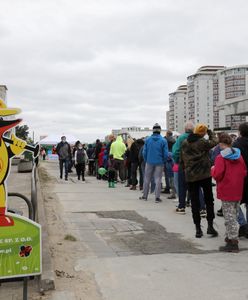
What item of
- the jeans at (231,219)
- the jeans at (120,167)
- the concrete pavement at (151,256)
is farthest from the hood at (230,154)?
the jeans at (120,167)

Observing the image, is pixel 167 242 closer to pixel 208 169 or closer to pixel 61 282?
pixel 208 169

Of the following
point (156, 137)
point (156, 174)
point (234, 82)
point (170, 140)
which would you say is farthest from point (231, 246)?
point (234, 82)

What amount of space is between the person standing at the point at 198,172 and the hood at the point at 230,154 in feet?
3.25

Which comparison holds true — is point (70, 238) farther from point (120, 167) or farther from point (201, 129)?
point (120, 167)

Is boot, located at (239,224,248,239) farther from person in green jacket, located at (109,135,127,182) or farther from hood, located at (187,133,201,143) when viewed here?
person in green jacket, located at (109,135,127,182)

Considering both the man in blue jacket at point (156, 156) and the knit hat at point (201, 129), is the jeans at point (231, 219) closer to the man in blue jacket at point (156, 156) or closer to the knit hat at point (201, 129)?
the knit hat at point (201, 129)

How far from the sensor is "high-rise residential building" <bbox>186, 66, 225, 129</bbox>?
337 ft

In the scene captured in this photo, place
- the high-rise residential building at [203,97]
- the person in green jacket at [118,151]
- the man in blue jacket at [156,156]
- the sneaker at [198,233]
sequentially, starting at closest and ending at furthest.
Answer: the sneaker at [198,233] → the man in blue jacket at [156,156] → the person in green jacket at [118,151] → the high-rise residential building at [203,97]

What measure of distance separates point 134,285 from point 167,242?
6.88 ft

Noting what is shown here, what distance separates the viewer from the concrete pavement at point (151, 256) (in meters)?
4.53

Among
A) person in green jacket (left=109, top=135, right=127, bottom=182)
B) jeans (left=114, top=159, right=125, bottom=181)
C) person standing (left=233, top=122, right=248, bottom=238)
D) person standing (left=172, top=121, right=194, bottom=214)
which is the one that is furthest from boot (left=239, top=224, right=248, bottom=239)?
jeans (left=114, top=159, right=125, bottom=181)

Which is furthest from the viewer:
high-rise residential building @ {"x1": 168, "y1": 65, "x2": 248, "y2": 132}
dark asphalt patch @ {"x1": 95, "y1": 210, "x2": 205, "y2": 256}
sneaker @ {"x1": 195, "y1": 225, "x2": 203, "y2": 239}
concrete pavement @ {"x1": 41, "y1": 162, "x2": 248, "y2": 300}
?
high-rise residential building @ {"x1": 168, "y1": 65, "x2": 248, "y2": 132}

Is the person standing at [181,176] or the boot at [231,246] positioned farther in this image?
the person standing at [181,176]

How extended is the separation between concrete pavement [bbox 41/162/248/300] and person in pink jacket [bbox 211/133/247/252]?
0.99 ft
